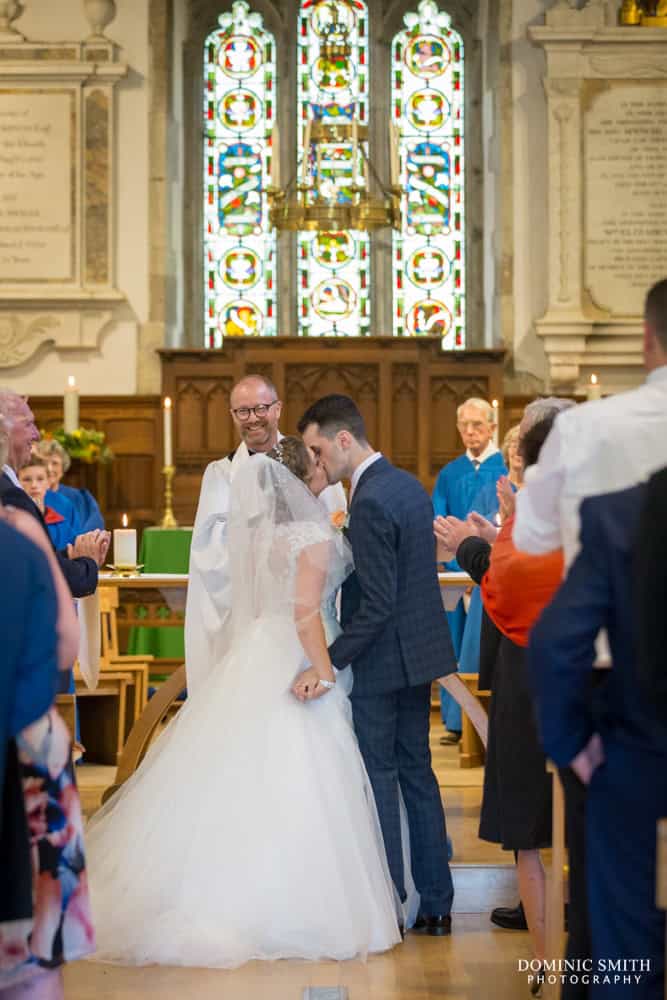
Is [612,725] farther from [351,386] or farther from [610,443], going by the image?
[351,386]

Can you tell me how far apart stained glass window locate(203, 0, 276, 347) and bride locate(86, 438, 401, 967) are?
Answer: 9.09 m

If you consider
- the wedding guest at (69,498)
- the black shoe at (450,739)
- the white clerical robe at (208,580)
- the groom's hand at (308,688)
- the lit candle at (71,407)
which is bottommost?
the black shoe at (450,739)

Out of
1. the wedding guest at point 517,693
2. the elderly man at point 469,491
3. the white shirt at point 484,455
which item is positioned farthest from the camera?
the white shirt at point 484,455

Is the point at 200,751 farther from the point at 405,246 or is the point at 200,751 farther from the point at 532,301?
the point at 405,246

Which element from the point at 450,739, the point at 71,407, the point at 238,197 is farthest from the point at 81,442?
the point at 450,739

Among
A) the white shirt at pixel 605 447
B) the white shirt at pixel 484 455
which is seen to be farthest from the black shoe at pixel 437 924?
the white shirt at pixel 484 455

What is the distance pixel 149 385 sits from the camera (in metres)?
12.4

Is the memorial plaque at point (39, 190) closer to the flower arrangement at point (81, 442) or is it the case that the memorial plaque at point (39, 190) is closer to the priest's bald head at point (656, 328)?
the flower arrangement at point (81, 442)

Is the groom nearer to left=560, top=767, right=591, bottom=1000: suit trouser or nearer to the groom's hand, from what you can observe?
the groom's hand

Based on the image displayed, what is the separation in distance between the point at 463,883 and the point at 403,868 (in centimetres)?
82

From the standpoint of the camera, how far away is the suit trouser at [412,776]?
4.57 m

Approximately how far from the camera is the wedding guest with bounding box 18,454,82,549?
715 centimetres

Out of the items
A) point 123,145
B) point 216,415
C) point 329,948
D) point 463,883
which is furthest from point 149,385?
point 329,948

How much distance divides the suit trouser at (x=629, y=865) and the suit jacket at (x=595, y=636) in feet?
0.17
